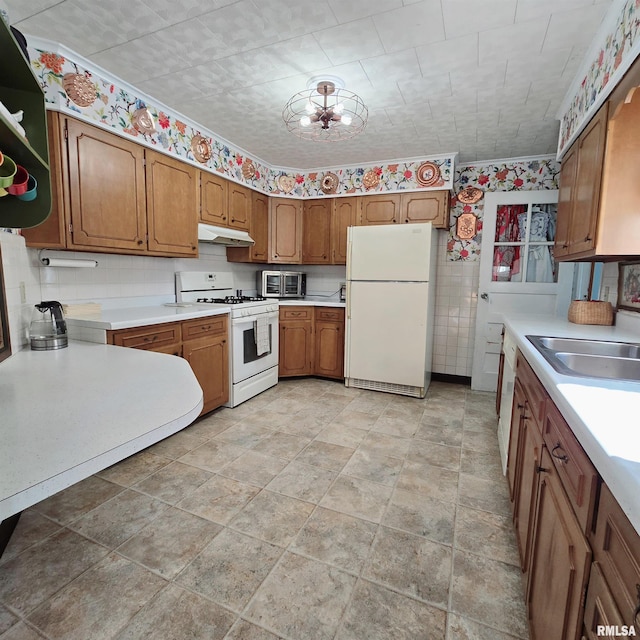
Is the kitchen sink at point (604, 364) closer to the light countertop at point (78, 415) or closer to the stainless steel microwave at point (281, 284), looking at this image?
the light countertop at point (78, 415)

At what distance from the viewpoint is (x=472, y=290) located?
3.81 metres

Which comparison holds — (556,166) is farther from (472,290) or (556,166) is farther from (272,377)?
(272,377)

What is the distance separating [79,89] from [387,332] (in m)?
2.89

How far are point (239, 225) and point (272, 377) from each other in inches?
61.4

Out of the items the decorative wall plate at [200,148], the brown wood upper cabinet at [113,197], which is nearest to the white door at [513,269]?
the decorative wall plate at [200,148]

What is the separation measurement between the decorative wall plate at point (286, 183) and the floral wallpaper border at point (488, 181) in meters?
1.77

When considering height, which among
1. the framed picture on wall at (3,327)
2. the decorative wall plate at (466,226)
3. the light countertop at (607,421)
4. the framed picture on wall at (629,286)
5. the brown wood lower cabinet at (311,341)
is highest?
the decorative wall plate at (466,226)

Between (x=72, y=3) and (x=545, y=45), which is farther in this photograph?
(x=545, y=45)

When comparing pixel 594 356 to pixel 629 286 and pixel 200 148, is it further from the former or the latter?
pixel 200 148

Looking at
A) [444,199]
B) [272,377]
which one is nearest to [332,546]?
[272,377]

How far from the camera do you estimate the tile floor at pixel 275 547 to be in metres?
1.22

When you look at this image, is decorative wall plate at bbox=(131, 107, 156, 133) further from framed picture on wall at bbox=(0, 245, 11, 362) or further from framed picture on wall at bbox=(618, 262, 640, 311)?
framed picture on wall at bbox=(618, 262, 640, 311)

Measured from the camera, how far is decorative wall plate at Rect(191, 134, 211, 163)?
9.65 feet

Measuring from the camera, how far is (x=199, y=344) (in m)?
2.71
